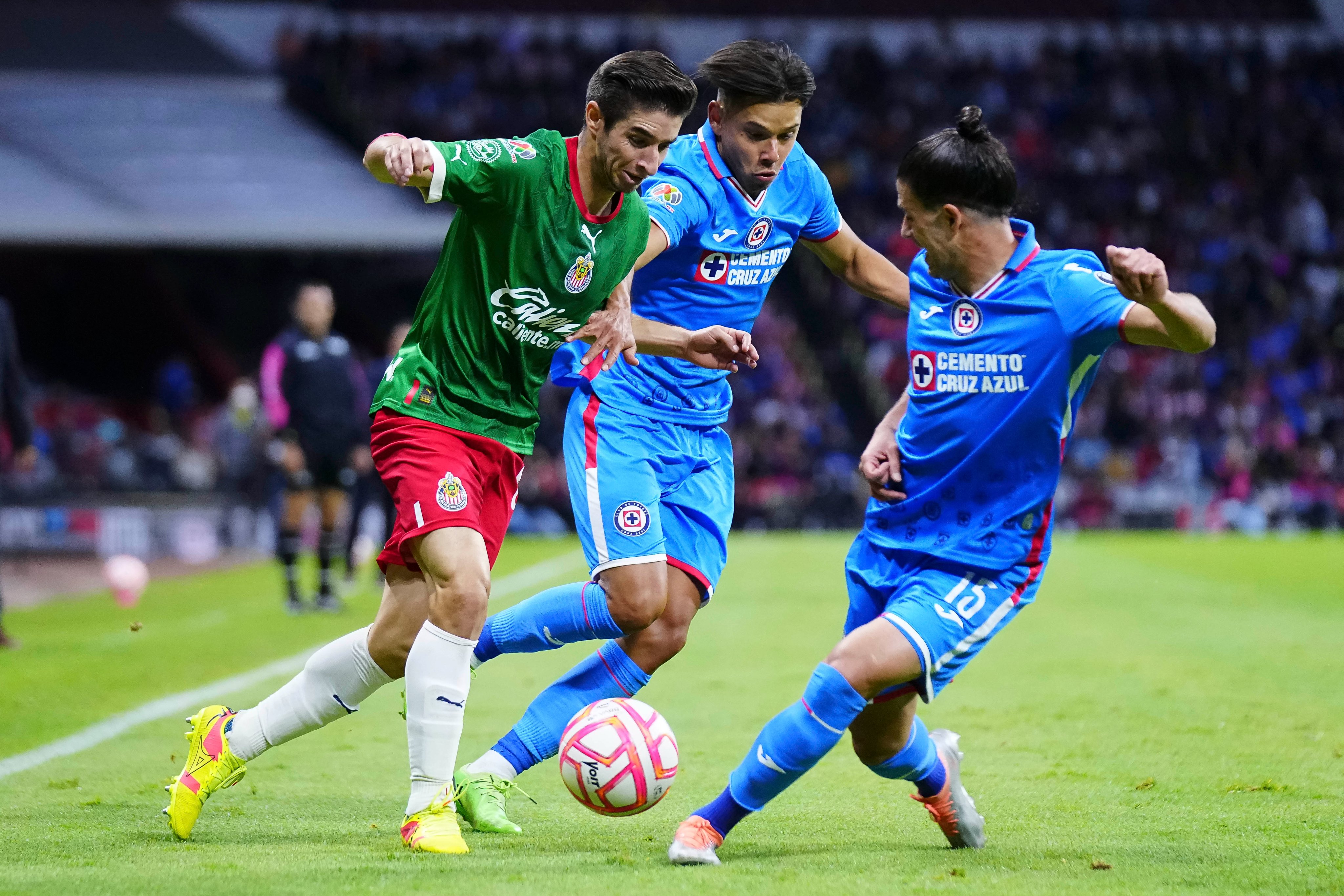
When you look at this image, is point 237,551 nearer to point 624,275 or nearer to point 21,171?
point 21,171

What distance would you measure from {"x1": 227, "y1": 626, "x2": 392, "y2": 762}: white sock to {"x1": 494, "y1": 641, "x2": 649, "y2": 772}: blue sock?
0.47 m

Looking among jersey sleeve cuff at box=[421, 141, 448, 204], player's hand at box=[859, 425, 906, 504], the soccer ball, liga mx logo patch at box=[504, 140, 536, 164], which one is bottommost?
the soccer ball

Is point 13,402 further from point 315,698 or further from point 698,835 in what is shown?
point 698,835

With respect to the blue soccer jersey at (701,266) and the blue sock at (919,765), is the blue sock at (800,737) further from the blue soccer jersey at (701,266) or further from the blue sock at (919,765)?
the blue soccer jersey at (701,266)

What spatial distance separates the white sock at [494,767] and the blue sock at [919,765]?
1.14 meters

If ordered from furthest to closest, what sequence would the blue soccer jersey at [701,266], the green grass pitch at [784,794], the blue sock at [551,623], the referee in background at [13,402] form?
the referee in background at [13,402], the blue soccer jersey at [701,266], the blue sock at [551,623], the green grass pitch at [784,794]

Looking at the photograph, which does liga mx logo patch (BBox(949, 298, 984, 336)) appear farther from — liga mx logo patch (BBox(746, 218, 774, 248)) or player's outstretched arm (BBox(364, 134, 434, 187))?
player's outstretched arm (BBox(364, 134, 434, 187))

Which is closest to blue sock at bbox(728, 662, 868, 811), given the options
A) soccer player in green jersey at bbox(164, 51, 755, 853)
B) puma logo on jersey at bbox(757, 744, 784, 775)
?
puma logo on jersey at bbox(757, 744, 784, 775)

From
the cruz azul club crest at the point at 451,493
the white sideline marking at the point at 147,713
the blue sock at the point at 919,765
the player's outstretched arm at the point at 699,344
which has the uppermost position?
the player's outstretched arm at the point at 699,344

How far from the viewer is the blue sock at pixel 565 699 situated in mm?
4676

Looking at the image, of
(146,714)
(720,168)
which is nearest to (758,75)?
(720,168)

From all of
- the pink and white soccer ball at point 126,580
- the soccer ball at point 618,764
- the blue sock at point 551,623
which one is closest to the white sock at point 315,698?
the blue sock at point 551,623

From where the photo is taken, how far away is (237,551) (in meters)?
18.9

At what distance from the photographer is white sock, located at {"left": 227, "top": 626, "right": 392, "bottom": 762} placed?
4512 mm
